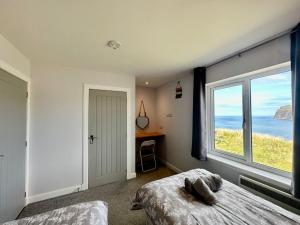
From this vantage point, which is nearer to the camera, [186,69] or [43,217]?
[43,217]

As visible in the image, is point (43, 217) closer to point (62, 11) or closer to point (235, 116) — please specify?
point (62, 11)

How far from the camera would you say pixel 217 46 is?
1.89 metres

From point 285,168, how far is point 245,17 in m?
1.78

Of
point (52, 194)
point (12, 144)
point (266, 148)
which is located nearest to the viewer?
point (12, 144)

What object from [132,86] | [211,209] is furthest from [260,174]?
[132,86]

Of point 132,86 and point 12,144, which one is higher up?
point 132,86

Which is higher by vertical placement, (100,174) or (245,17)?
(245,17)

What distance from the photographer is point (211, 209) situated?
1.22 metres

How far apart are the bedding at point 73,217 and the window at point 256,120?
2088 millimetres

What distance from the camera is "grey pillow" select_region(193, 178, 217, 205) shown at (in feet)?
4.26

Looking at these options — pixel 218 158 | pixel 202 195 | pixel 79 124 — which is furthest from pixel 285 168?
pixel 79 124

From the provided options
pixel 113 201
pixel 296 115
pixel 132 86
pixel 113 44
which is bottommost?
pixel 113 201

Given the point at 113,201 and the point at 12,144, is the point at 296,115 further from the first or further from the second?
the point at 12,144

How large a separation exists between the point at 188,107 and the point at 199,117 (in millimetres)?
524
